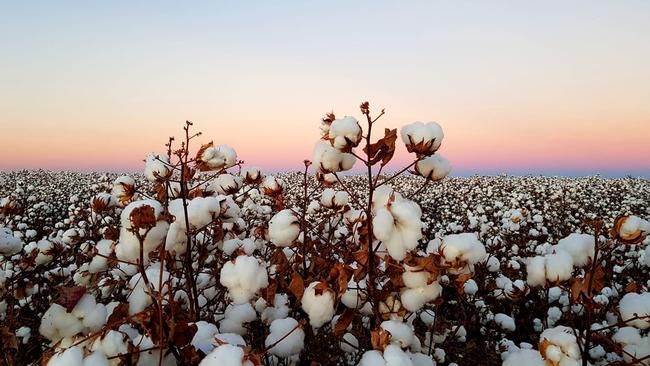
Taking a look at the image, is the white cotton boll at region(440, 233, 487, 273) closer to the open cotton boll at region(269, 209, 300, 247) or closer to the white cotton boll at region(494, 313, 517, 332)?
the open cotton boll at region(269, 209, 300, 247)

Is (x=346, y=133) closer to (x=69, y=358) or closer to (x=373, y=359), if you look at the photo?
(x=373, y=359)

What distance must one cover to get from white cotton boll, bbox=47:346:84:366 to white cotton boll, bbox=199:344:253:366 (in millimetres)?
298

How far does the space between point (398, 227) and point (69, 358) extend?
1040 mm

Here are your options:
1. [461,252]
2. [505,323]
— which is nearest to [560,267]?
[461,252]

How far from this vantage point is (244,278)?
1732 millimetres

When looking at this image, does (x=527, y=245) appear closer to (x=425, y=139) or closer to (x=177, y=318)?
(x=425, y=139)

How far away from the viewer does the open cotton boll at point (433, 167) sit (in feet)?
5.74

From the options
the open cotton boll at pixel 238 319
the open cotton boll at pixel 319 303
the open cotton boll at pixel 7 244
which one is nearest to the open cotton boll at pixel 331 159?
the open cotton boll at pixel 319 303

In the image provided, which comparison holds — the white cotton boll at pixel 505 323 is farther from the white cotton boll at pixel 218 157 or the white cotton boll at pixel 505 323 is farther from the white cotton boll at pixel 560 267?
the white cotton boll at pixel 218 157

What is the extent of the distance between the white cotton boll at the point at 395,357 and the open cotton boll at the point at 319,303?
32 centimetres

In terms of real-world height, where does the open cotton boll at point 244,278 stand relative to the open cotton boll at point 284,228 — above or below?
below

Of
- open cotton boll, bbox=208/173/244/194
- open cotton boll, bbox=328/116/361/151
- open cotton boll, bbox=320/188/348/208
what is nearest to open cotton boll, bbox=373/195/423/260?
open cotton boll, bbox=328/116/361/151

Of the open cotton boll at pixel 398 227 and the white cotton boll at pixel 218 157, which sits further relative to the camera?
the white cotton boll at pixel 218 157

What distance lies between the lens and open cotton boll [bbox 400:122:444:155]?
5.17 feet
